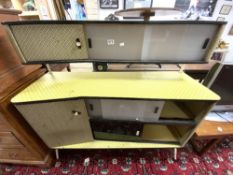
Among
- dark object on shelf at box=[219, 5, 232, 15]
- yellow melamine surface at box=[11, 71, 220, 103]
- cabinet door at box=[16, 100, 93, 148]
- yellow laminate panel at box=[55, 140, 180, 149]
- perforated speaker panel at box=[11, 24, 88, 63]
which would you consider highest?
dark object on shelf at box=[219, 5, 232, 15]

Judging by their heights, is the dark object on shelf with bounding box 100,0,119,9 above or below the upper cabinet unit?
above

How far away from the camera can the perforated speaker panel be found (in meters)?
0.67

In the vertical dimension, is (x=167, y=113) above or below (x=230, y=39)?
below

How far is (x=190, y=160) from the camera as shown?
4.00ft

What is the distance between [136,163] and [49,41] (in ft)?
4.10

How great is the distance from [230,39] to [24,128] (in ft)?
10.5

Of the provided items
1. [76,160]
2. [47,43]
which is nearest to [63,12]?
[47,43]

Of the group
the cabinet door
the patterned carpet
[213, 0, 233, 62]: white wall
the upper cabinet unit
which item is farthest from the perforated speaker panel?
[213, 0, 233, 62]: white wall

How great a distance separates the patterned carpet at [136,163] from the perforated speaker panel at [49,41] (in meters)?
0.99

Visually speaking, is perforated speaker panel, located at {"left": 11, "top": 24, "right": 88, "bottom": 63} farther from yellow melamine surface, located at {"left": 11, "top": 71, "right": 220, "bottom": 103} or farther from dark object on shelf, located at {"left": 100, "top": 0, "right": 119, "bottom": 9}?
dark object on shelf, located at {"left": 100, "top": 0, "right": 119, "bottom": 9}

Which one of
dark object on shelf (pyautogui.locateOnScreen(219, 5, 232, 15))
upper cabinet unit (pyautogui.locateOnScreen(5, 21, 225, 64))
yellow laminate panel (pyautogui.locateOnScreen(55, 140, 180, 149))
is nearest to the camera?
upper cabinet unit (pyautogui.locateOnScreen(5, 21, 225, 64))

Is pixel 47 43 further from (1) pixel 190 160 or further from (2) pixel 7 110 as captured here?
(1) pixel 190 160

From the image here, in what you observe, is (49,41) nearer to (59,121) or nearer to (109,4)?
(59,121)

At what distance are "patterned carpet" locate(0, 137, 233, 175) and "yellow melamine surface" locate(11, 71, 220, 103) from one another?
81 cm
